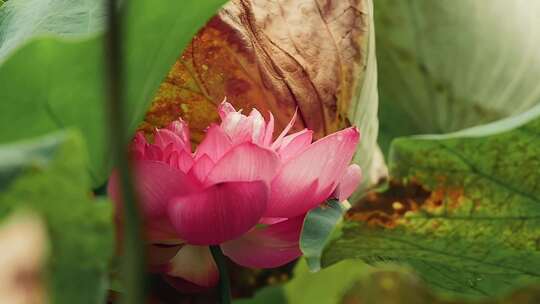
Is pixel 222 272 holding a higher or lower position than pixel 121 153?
lower

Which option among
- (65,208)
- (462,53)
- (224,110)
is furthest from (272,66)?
(462,53)

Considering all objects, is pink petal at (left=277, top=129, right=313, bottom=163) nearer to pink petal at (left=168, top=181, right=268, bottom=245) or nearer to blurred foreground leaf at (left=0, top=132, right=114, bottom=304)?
pink petal at (left=168, top=181, right=268, bottom=245)

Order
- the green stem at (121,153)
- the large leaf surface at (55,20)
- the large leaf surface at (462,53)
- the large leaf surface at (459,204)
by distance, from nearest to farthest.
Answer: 1. the green stem at (121,153)
2. the large leaf surface at (459,204)
3. the large leaf surface at (55,20)
4. the large leaf surface at (462,53)

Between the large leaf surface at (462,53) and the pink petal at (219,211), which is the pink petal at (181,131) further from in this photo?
the large leaf surface at (462,53)

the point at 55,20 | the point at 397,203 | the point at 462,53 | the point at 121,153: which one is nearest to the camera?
the point at 121,153

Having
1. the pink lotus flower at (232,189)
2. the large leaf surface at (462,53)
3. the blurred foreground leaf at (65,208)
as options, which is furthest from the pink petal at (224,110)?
the large leaf surface at (462,53)

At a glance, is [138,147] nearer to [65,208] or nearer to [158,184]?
[158,184]

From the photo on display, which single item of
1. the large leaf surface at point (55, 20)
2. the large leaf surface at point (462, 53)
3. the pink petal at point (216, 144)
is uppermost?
the large leaf surface at point (55, 20)
